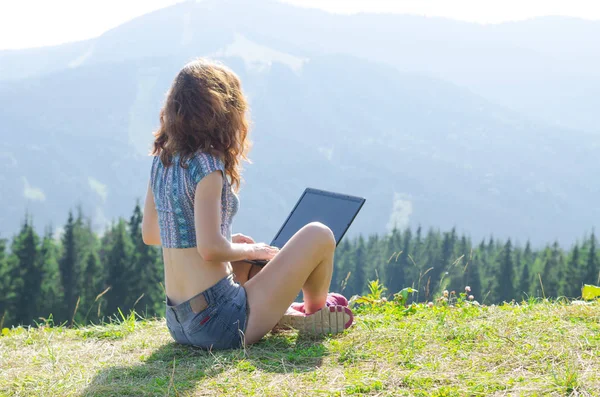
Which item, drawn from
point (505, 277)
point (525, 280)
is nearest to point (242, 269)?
point (505, 277)

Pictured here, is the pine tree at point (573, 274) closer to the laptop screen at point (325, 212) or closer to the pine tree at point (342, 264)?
the pine tree at point (342, 264)

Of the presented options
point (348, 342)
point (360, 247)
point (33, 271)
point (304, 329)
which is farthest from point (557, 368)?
point (360, 247)

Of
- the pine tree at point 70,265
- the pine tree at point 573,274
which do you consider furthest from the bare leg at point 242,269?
the pine tree at point 573,274

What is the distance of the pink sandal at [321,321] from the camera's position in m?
4.97

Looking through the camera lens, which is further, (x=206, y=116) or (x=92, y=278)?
(x=92, y=278)

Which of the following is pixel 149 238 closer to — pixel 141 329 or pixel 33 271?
pixel 141 329

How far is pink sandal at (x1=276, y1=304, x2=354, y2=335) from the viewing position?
497cm

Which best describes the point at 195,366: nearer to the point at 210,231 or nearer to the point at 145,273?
the point at 210,231

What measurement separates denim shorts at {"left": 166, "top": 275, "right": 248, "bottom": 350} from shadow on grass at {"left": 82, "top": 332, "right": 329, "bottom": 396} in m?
0.10

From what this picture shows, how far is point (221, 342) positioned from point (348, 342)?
914 mm

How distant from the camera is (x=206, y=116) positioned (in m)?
4.32

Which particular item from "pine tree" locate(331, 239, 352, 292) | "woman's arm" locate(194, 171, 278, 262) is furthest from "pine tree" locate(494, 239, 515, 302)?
"woman's arm" locate(194, 171, 278, 262)

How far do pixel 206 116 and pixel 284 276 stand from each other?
1.26 m

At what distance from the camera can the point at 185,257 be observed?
179 inches
